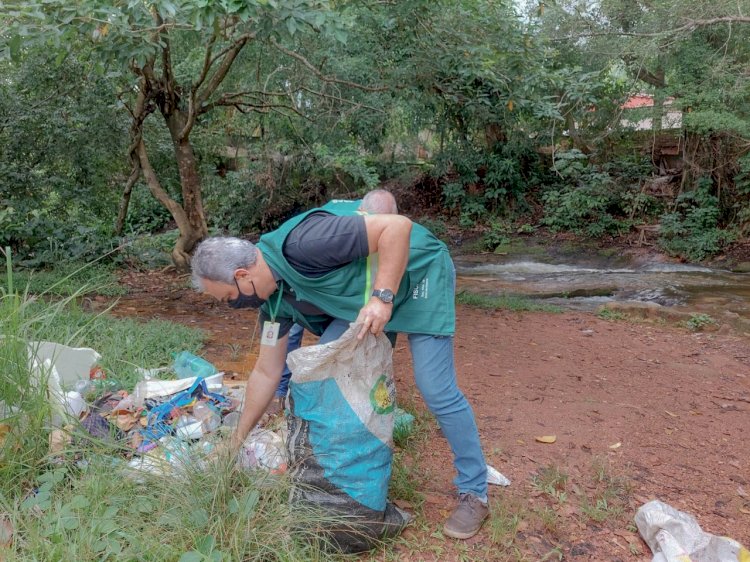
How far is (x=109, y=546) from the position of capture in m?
2.04

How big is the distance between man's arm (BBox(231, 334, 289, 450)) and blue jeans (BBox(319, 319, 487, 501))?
20 cm

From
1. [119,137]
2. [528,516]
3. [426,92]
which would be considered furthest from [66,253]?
[528,516]

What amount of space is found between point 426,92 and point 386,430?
524 centimetres

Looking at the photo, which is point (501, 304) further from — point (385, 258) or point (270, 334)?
point (385, 258)

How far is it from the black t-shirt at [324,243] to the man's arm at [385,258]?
4cm

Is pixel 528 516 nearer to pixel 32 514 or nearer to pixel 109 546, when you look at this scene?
pixel 109 546

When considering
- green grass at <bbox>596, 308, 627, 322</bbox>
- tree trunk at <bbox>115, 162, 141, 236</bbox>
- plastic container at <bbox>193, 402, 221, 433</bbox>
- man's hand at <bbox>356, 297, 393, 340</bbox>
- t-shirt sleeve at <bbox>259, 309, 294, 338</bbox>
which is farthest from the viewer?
tree trunk at <bbox>115, 162, 141, 236</bbox>

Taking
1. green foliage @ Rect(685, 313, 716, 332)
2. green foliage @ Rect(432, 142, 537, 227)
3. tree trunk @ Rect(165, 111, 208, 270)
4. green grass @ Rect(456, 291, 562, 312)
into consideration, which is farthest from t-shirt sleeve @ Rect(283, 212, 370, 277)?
Result: green foliage @ Rect(432, 142, 537, 227)

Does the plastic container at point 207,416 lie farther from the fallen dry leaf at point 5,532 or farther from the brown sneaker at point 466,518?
the brown sneaker at point 466,518

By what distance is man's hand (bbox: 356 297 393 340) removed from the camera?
218 centimetres

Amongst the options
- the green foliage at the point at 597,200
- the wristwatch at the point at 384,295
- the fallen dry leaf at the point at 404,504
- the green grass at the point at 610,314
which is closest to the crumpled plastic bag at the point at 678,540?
the fallen dry leaf at the point at 404,504

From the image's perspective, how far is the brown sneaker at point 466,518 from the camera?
244 centimetres

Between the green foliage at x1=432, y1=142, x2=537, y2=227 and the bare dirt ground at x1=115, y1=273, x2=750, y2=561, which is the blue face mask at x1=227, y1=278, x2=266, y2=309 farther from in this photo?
the green foliage at x1=432, y1=142, x2=537, y2=227

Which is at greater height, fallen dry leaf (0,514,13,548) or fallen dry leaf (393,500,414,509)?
Answer: fallen dry leaf (0,514,13,548)
